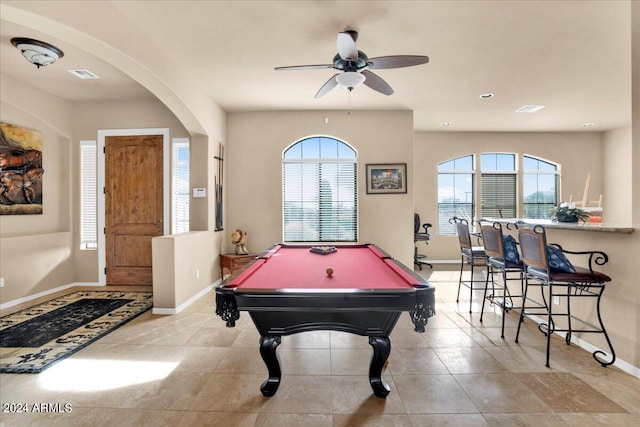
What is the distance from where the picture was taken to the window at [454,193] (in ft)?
24.6

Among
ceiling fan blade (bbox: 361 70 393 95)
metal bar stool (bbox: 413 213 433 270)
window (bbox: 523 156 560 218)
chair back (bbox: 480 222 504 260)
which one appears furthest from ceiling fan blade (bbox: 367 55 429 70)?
window (bbox: 523 156 560 218)

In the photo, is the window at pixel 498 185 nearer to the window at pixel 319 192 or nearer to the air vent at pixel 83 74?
the window at pixel 319 192

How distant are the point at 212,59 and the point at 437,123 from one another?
4.67m

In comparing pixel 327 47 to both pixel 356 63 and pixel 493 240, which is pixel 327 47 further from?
pixel 493 240

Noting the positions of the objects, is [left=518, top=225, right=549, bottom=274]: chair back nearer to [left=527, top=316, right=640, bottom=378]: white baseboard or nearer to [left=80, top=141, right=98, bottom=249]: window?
[left=527, top=316, right=640, bottom=378]: white baseboard

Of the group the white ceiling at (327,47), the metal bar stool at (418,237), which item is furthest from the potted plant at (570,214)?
the metal bar stool at (418,237)

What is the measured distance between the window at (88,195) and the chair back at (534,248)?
604 centimetres

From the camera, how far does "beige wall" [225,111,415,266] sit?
548 centimetres

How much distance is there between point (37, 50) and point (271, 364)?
3.91m

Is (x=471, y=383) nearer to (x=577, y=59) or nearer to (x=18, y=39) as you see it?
(x=577, y=59)

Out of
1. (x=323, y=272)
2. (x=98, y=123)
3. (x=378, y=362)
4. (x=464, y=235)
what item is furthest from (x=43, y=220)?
(x=464, y=235)

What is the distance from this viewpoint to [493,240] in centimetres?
345

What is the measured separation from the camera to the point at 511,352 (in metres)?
2.86

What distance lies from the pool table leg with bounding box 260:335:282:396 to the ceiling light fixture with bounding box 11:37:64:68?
3.71 m
